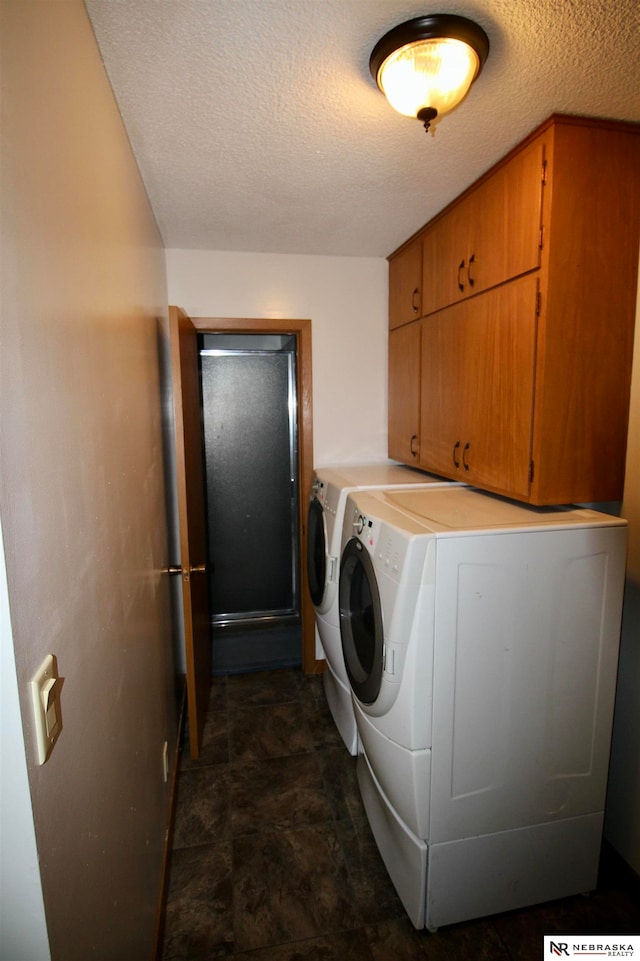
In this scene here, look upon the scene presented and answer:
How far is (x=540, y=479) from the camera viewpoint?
1432mm

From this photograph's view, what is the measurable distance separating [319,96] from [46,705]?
1484 millimetres

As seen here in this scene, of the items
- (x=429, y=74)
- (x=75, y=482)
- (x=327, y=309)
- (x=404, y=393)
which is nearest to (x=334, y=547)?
(x=404, y=393)

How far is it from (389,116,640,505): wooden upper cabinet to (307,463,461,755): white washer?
0.53 meters

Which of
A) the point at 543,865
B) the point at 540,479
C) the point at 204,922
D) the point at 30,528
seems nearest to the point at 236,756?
the point at 204,922

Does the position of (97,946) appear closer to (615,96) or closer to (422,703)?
(422,703)

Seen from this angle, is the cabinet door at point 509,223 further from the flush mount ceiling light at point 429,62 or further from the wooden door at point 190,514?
the wooden door at point 190,514

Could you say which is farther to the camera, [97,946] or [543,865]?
[543,865]

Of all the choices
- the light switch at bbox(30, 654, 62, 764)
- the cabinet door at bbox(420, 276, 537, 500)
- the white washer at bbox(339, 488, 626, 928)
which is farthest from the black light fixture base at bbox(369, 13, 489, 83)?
the light switch at bbox(30, 654, 62, 764)

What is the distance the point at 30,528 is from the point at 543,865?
174 cm

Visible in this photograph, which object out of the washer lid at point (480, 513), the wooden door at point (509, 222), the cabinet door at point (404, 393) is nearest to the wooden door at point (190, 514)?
the washer lid at point (480, 513)

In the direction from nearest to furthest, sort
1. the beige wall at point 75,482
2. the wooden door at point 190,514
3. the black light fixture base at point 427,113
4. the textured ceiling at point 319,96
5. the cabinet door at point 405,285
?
the beige wall at point 75,482 < the textured ceiling at point 319,96 < the black light fixture base at point 427,113 < the wooden door at point 190,514 < the cabinet door at point 405,285

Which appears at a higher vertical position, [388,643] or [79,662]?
[79,662]

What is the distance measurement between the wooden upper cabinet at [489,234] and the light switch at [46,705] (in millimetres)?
1524

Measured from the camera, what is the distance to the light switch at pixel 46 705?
580mm
